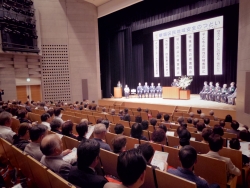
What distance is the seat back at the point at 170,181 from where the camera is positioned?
1760 millimetres

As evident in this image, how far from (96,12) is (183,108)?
901cm

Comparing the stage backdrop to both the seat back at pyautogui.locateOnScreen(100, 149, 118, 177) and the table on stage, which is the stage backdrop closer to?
the table on stage

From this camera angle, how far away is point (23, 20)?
11.5m

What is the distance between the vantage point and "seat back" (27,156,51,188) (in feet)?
6.51

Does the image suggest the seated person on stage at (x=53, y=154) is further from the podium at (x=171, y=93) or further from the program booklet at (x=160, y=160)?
the podium at (x=171, y=93)

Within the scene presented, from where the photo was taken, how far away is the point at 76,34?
1352 centimetres

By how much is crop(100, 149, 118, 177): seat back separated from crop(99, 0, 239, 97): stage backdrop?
10.3m


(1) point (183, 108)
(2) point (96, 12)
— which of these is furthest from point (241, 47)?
(2) point (96, 12)

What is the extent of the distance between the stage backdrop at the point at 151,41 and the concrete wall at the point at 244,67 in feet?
8.91

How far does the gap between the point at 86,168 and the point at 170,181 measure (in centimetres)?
78

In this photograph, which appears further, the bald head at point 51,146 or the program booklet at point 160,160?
the program booklet at point 160,160

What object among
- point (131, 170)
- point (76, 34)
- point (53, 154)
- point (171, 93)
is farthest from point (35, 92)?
point (131, 170)

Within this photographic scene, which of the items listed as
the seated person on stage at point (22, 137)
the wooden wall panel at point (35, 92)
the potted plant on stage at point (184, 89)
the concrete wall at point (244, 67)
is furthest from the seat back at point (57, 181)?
the wooden wall panel at point (35, 92)

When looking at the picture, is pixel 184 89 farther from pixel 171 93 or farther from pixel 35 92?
pixel 35 92
